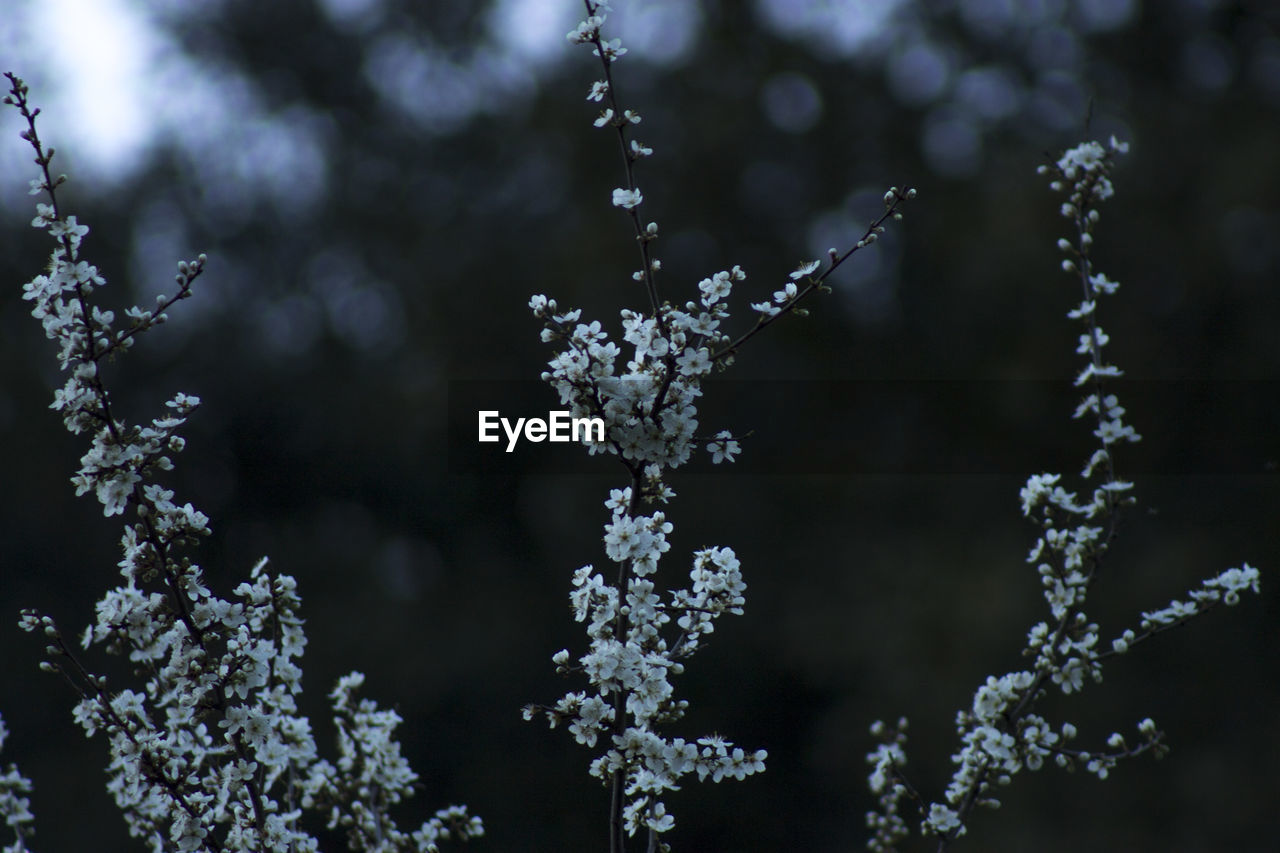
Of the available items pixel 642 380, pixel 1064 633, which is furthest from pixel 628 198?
pixel 1064 633

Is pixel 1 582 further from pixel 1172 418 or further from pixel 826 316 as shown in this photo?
pixel 1172 418

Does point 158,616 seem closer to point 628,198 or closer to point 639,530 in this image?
point 639,530

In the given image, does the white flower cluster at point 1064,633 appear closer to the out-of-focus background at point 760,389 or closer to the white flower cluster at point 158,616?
the white flower cluster at point 158,616

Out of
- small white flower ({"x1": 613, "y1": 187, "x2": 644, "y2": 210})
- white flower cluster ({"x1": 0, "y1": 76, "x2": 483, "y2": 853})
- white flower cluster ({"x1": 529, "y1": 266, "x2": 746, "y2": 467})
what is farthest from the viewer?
small white flower ({"x1": 613, "y1": 187, "x2": 644, "y2": 210})

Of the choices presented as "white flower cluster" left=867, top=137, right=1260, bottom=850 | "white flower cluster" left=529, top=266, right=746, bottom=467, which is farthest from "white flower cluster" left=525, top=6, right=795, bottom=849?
"white flower cluster" left=867, top=137, right=1260, bottom=850

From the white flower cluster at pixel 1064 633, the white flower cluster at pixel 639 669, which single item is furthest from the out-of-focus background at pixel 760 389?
the white flower cluster at pixel 639 669

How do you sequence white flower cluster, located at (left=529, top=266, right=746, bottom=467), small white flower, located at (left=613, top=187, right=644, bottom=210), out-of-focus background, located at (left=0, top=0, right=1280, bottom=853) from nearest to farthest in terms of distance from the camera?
white flower cluster, located at (left=529, top=266, right=746, bottom=467), small white flower, located at (left=613, top=187, right=644, bottom=210), out-of-focus background, located at (left=0, top=0, right=1280, bottom=853)

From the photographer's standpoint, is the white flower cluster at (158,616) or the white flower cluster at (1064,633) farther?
the white flower cluster at (1064,633)

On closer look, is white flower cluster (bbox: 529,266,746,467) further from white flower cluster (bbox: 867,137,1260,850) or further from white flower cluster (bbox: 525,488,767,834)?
white flower cluster (bbox: 867,137,1260,850)

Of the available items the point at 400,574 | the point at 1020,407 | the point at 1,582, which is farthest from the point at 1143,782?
the point at 1,582
